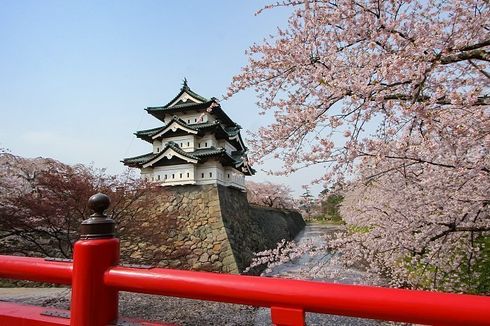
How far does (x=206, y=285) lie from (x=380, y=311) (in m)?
0.65

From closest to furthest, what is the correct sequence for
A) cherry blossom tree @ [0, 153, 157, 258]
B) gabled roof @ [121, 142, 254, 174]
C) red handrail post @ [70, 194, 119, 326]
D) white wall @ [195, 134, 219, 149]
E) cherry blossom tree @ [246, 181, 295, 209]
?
red handrail post @ [70, 194, 119, 326], cherry blossom tree @ [0, 153, 157, 258], gabled roof @ [121, 142, 254, 174], white wall @ [195, 134, 219, 149], cherry blossom tree @ [246, 181, 295, 209]

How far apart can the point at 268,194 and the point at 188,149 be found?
58.8 feet

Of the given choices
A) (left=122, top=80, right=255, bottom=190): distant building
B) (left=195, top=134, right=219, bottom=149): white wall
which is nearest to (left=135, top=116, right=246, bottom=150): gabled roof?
(left=122, top=80, right=255, bottom=190): distant building

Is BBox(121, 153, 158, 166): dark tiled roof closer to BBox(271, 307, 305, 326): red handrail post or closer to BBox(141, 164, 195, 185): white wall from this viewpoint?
BBox(141, 164, 195, 185): white wall

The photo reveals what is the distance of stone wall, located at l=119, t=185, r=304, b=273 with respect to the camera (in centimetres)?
1128

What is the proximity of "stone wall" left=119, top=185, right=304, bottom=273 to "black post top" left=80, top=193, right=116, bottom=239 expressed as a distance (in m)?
9.61

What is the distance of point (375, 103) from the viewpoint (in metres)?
3.03

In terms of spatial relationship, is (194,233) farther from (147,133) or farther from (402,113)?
(402,113)

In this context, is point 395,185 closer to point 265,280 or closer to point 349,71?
point 349,71

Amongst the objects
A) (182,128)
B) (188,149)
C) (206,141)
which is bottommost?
(188,149)

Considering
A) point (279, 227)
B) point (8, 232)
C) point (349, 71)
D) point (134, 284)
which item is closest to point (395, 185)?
point (349, 71)

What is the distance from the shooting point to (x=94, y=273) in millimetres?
1256

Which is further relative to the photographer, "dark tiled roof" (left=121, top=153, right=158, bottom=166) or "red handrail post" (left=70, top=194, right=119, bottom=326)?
"dark tiled roof" (left=121, top=153, right=158, bottom=166)

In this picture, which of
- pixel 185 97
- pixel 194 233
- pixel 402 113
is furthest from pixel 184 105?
pixel 402 113
